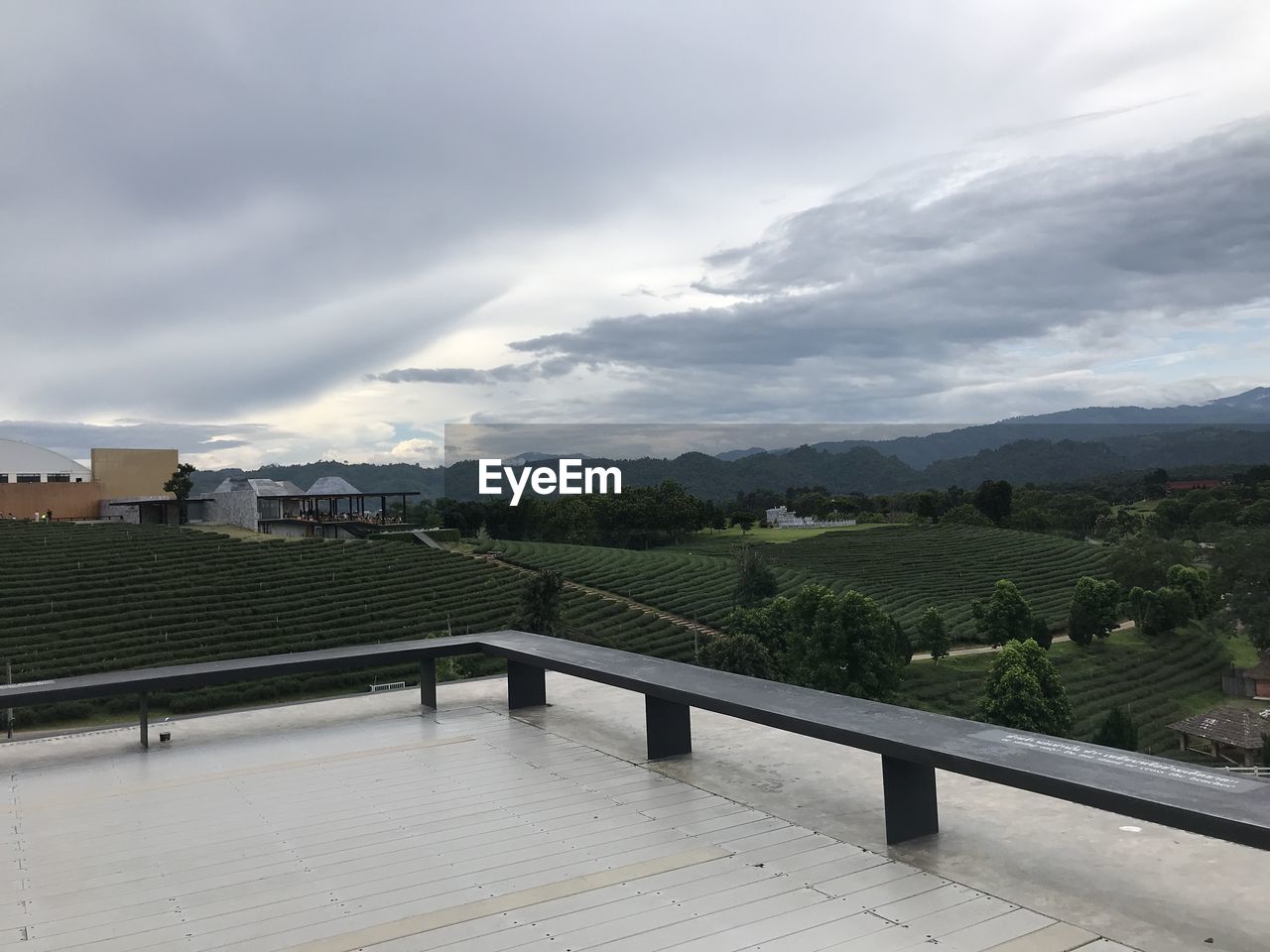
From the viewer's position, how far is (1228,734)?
27016 mm

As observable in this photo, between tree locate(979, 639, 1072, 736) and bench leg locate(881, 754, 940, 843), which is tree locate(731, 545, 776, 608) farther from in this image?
bench leg locate(881, 754, 940, 843)

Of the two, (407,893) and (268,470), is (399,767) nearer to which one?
(407,893)

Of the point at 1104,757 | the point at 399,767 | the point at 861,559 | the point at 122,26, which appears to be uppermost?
the point at 122,26

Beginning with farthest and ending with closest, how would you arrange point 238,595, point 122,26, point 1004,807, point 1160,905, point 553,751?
point 238,595 < point 122,26 < point 553,751 < point 1004,807 < point 1160,905

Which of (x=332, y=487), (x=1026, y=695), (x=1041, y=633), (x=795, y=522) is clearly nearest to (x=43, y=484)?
(x=332, y=487)

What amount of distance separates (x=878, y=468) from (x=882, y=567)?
23.4m

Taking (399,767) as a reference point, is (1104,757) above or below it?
above

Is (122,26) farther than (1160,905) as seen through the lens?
Yes

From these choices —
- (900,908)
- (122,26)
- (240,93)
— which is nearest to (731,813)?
(900,908)

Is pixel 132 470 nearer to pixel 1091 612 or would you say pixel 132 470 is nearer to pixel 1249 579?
pixel 1091 612

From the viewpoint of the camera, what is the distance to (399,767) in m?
4.13

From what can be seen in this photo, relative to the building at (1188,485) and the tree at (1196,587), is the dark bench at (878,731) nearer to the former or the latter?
the tree at (1196,587)

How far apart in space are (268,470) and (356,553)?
2418 cm

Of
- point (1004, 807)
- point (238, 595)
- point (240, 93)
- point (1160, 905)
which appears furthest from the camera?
point (238, 595)
